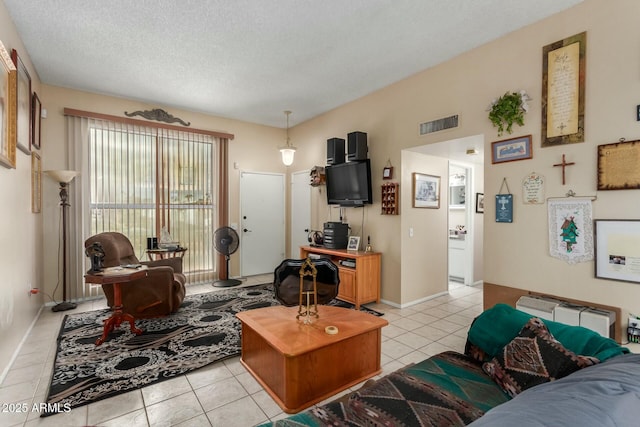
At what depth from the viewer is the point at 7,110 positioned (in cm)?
246

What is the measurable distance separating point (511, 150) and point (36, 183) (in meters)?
5.48

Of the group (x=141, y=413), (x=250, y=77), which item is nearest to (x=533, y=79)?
(x=250, y=77)

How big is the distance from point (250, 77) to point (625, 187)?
13.1 ft

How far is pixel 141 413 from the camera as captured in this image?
1988 millimetres

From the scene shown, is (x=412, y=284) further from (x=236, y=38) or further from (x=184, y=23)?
(x=184, y=23)

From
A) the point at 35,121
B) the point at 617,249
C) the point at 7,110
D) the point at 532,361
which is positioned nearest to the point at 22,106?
the point at 7,110

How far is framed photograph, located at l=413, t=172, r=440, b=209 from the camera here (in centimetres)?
429

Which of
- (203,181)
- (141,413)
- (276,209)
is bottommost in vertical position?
(141,413)

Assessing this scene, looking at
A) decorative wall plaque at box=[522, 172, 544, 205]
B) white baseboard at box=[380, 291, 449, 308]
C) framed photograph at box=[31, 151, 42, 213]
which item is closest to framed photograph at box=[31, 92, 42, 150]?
framed photograph at box=[31, 151, 42, 213]

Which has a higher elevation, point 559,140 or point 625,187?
point 559,140

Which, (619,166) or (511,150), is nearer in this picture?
(619,166)

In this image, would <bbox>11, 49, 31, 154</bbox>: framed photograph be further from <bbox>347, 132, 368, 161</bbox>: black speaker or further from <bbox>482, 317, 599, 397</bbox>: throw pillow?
<bbox>482, 317, 599, 397</bbox>: throw pillow

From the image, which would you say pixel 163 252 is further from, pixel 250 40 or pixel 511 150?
pixel 511 150

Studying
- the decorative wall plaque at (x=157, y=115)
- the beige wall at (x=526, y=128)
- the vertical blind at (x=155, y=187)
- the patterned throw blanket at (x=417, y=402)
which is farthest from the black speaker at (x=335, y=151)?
the patterned throw blanket at (x=417, y=402)
